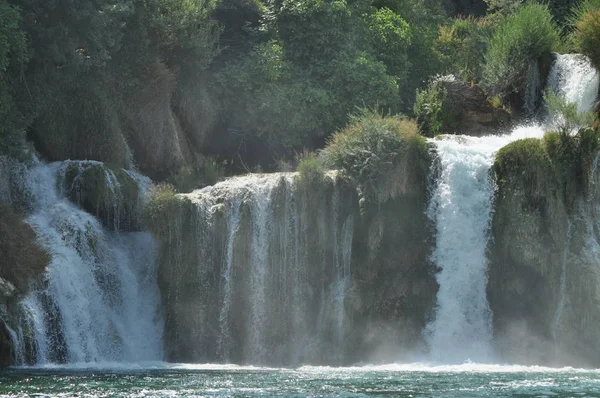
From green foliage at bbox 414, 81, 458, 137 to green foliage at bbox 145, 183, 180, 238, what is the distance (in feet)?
27.9

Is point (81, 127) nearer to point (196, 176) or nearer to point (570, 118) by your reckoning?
point (196, 176)

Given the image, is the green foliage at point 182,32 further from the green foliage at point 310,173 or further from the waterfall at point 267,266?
the green foliage at point 310,173

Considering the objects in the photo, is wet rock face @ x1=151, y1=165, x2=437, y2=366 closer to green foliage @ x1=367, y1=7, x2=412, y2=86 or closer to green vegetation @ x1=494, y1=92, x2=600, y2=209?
green vegetation @ x1=494, y1=92, x2=600, y2=209

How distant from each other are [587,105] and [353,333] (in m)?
10.3

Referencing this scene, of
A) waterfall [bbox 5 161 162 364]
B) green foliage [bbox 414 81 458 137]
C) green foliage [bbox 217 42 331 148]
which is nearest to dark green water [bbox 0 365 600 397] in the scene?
waterfall [bbox 5 161 162 364]

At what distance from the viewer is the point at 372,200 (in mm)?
32219

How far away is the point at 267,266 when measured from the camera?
3216 cm

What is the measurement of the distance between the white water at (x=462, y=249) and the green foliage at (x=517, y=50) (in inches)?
205

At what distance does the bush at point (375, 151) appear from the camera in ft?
106

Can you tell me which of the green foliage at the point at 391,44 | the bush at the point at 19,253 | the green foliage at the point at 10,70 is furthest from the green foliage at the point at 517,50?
the bush at the point at 19,253

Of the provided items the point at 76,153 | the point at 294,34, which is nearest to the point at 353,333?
the point at 76,153

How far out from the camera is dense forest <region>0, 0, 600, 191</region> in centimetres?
3362

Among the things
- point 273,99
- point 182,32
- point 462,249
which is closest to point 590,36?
point 462,249

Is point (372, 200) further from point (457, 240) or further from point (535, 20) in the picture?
point (535, 20)
